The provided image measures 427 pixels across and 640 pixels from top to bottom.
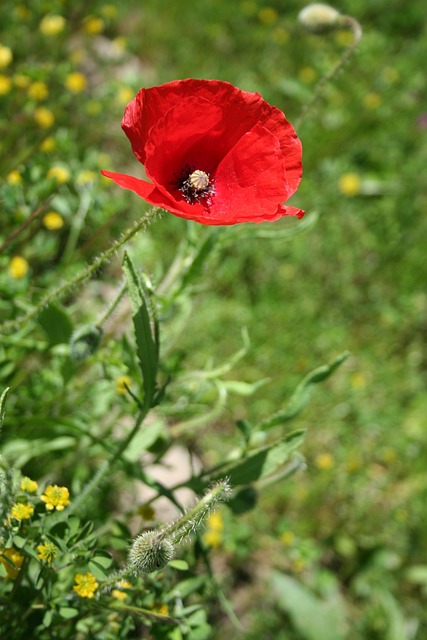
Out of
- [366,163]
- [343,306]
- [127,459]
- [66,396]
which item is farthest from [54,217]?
[366,163]

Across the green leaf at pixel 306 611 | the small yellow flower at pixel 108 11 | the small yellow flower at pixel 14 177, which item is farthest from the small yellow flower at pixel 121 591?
the small yellow flower at pixel 108 11

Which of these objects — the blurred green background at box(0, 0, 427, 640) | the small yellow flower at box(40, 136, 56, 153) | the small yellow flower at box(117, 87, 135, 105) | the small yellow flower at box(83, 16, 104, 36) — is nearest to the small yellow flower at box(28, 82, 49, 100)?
the blurred green background at box(0, 0, 427, 640)

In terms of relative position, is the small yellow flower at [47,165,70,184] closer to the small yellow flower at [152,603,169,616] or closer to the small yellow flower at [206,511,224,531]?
the small yellow flower at [206,511,224,531]

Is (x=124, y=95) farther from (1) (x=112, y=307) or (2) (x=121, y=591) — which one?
(2) (x=121, y=591)

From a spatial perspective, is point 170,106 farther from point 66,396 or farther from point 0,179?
point 0,179

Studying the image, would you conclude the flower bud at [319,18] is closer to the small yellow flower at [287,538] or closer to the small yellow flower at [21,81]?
the small yellow flower at [21,81]
